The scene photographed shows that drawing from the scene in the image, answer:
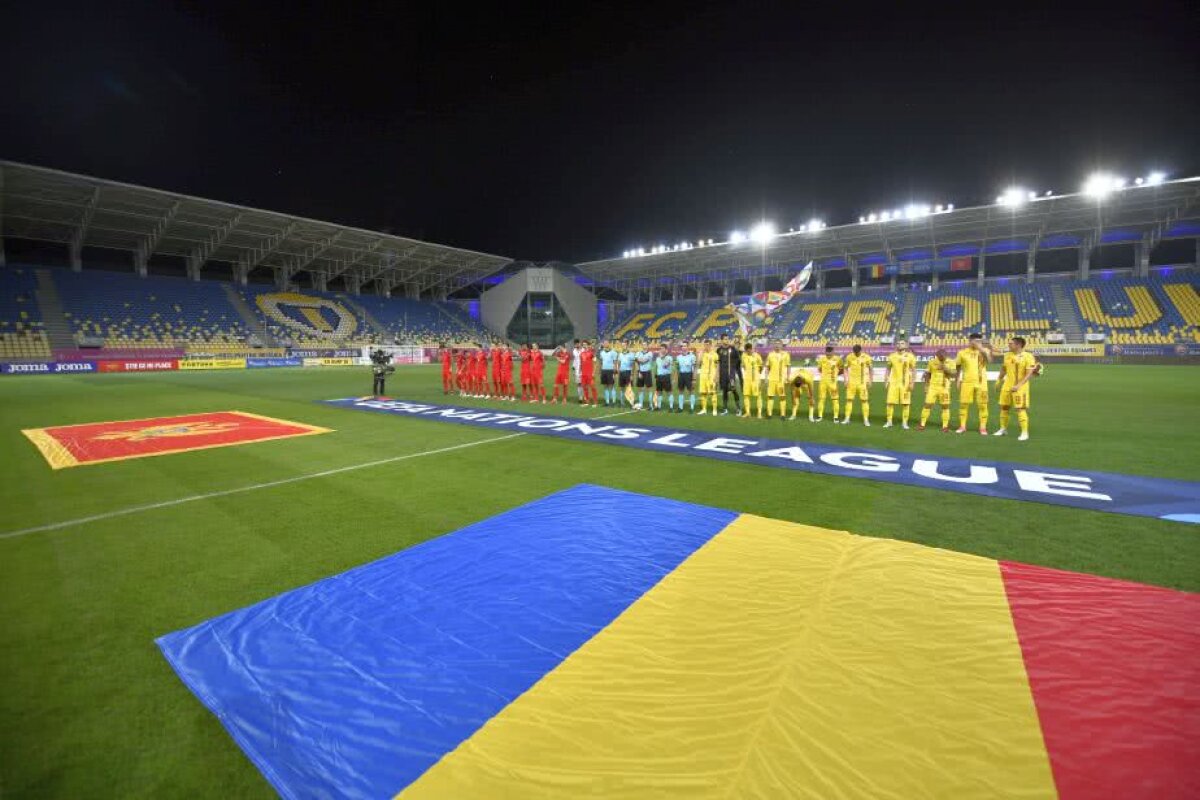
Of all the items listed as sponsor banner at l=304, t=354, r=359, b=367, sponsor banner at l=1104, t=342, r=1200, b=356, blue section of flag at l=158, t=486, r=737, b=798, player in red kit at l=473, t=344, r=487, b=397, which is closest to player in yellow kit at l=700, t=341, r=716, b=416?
player in red kit at l=473, t=344, r=487, b=397

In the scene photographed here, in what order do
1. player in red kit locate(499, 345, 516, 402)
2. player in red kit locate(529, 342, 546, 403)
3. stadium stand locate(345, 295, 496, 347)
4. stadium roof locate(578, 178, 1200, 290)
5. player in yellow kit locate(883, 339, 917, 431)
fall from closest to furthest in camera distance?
player in yellow kit locate(883, 339, 917, 431) → player in red kit locate(529, 342, 546, 403) → player in red kit locate(499, 345, 516, 402) → stadium roof locate(578, 178, 1200, 290) → stadium stand locate(345, 295, 496, 347)

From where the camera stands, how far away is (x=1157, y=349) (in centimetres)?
2961

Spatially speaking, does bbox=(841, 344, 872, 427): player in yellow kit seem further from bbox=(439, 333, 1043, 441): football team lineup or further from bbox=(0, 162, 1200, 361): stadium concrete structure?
bbox=(0, 162, 1200, 361): stadium concrete structure

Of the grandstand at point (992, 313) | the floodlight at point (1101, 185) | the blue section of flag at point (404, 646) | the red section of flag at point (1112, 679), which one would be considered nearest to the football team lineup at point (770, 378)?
the red section of flag at point (1112, 679)

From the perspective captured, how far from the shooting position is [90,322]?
3322cm

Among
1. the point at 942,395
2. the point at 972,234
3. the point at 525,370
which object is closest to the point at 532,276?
the point at 972,234

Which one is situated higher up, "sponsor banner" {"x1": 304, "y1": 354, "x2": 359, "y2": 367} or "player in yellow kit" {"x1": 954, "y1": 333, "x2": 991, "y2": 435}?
"sponsor banner" {"x1": 304, "y1": 354, "x2": 359, "y2": 367}

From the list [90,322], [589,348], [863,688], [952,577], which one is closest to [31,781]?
[863,688]

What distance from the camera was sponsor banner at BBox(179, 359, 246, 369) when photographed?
32.9 metres

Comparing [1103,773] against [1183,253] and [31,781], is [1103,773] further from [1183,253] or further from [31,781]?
[1183,253]

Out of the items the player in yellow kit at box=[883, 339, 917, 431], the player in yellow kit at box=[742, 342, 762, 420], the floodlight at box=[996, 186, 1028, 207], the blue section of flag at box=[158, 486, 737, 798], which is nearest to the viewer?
the blue section of flag at box=[158, 486, 737, 798]

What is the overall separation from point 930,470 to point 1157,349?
36323 millimetres

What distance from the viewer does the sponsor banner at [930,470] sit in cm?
549

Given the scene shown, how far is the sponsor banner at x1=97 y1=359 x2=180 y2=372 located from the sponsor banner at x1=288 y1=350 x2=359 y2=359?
7643mm
